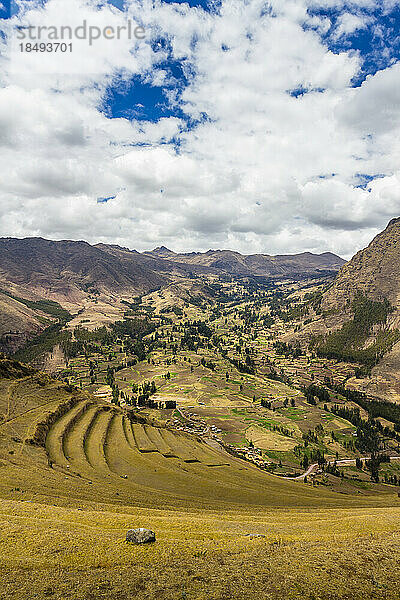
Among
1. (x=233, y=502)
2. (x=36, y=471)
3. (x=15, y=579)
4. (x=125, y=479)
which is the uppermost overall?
(x=15, y=579)

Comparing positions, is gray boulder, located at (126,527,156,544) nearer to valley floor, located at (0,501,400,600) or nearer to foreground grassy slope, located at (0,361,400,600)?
valley floor, located at (0,501,400,600)

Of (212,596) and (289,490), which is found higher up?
(212,596)

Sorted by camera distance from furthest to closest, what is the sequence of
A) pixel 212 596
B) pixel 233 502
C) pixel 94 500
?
pixel 233 502 < pixel 94 500 < pixel 212 596

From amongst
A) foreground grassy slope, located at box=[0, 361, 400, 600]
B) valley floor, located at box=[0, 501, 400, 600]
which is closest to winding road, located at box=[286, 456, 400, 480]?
foreground grassy slope, located at box=[0, 361, 400, 600]

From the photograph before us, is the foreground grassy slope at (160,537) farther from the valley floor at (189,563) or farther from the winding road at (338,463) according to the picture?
the winding road at (338,463)

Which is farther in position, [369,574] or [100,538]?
[100,538]

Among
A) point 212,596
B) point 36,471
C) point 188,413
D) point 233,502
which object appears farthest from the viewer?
point 188,413

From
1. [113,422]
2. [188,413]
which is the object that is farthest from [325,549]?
[188,413]

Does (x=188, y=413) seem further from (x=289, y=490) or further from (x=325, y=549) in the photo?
(x=325, y=549)
